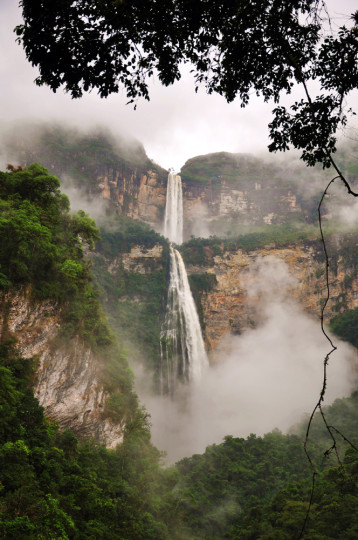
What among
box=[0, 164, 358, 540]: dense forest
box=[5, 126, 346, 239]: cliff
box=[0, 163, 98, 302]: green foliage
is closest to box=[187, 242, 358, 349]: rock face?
box=[5, 126, 346, 239]: cliff

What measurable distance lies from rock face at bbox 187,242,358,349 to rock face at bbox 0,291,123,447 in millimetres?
30441

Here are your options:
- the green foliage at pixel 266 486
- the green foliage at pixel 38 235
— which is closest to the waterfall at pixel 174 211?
the green foliage at pixel 266 486

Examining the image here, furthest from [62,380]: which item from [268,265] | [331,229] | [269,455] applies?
[331,229]

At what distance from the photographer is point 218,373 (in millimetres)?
47625

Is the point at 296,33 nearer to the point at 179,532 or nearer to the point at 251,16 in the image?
the point at 251,16

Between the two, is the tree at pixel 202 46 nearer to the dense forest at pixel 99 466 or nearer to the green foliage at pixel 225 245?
the dense forest at pixel 99 466

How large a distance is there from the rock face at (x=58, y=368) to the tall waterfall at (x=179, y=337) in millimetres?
22216

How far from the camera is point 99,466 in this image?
1659cm

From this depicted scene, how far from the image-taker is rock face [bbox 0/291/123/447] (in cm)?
1614

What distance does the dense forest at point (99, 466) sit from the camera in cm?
1080

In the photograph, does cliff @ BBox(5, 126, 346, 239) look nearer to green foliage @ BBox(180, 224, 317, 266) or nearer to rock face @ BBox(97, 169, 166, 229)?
rock face @ BBox(97, 169, 166, 229)

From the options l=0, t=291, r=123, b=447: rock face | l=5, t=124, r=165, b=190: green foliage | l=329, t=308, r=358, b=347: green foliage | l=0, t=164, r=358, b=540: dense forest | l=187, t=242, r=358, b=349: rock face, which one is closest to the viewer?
l=0, t=164, r=358, b=540: dense forest

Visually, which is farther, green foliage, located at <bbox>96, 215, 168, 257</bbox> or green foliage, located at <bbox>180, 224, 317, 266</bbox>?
green foliage, located at <bbox>96, 215, 168, 257</bbox>

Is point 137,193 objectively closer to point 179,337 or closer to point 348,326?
point 179,337
